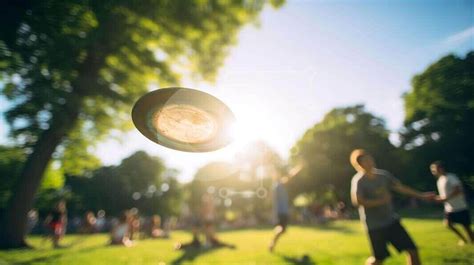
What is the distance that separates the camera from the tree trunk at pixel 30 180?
13.0 metres

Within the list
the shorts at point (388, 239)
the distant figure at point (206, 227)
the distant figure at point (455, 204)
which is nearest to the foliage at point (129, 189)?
the distant figure at point (206, 227)

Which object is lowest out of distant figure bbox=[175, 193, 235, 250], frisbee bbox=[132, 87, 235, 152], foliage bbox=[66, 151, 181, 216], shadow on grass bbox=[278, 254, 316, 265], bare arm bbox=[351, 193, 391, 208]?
shadow on grass bbox=[278, 254, 316, 265]

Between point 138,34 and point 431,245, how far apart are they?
12.5m

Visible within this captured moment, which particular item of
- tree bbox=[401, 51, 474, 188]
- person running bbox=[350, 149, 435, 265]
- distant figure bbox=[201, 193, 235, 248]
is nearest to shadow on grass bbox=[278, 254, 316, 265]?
person running bbox=[350, 149, 435, 265]

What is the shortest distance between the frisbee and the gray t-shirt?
2.91 m

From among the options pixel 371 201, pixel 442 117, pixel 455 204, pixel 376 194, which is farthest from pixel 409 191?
pixel 442 117

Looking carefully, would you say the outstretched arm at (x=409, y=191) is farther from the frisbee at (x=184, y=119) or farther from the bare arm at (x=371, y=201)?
the frisbee at (x=184, y=119)

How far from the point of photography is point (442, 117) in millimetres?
32000

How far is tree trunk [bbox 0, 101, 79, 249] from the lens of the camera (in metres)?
13.0

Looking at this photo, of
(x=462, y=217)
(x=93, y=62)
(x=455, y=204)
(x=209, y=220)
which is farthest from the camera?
(x=93, y=62)

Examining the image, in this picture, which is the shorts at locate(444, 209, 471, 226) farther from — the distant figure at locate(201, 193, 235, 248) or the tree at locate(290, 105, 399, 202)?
the tree at locate(290, 105, 399, 202)

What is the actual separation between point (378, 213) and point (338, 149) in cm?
4147

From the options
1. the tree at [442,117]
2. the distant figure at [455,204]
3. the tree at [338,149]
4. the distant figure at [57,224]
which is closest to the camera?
the distant figure at [455,204]

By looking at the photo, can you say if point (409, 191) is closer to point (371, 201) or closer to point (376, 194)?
point (376, 194)
